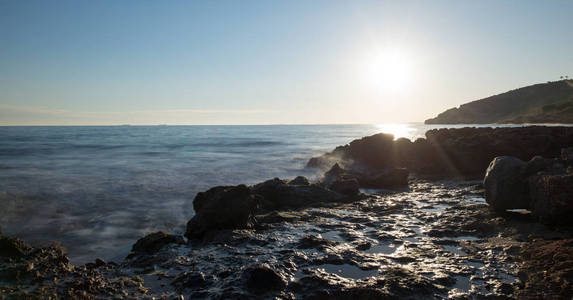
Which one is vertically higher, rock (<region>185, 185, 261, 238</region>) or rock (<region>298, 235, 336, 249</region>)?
rock (<region>185, 185, 261, 238</region>)

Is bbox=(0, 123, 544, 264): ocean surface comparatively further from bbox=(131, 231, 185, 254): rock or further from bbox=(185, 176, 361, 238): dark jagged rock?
bbox=(185, 176, 361, 238): dark jagged rock

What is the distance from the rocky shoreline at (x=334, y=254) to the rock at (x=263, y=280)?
0.02 m

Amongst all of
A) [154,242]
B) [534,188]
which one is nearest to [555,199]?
[534,188]

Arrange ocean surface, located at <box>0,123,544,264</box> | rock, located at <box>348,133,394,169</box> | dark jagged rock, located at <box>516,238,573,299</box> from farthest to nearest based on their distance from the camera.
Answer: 1. rock, located at <box>348,133,394,169</box>
2. ocean surface, located at <box>0,123,544,264</box>
3. dark jagged rock, located at <box>516,238,573,299</box>

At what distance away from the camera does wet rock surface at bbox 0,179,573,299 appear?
4.44m

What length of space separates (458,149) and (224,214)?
50.0ft

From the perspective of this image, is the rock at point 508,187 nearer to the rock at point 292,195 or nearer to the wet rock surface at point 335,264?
the wet rock surface at point 335,264

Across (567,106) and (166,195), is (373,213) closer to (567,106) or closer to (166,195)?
(166,195)

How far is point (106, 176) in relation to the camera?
19469 millimetres

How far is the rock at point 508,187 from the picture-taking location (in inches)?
307

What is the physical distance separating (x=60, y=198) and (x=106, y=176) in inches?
258

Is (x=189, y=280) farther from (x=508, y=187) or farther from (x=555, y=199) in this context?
(x=508, y=187)

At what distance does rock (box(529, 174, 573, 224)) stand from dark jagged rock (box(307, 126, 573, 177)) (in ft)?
30.2

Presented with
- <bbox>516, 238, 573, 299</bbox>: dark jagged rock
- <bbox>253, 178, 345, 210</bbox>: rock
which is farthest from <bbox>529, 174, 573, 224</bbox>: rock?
<bbox>253, 178, 345, 210</bbox>: rock
